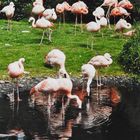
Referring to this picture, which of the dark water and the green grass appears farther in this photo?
the green grass

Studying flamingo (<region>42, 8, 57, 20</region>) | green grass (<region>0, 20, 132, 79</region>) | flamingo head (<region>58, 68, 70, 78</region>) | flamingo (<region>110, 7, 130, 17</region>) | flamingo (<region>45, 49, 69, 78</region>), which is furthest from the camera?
flamingo (<region>110, 7, 130, 17</region>)

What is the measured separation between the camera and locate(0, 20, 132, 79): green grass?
20.1 meters

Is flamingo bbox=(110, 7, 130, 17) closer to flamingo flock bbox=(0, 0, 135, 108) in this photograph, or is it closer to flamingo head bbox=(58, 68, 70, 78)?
flamingo flock bbox=(0, 0, 135, 108)

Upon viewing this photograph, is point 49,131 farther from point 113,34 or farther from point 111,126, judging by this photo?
point 113,34

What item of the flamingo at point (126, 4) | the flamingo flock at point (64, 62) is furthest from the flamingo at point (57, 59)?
the flamingo at point (126, 4)

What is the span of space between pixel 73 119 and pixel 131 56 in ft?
20.9

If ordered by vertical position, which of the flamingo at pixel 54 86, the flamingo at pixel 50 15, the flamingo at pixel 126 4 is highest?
the flamingo at pixel 126 4

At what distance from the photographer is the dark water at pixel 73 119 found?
44.1ft

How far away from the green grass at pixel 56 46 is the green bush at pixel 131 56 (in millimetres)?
259

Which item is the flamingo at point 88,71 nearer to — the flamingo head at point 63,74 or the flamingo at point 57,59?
the flamingo head at point 63,74

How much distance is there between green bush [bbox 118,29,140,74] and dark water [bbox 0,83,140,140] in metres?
3.00

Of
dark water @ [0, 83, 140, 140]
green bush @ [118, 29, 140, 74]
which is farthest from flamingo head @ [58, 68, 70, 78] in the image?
green bush @ [118, 29, 140, 74]

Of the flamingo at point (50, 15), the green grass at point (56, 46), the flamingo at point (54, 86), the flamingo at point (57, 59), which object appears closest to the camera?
the flamingo at point (54, 86)

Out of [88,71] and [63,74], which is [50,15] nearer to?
[88,71]
